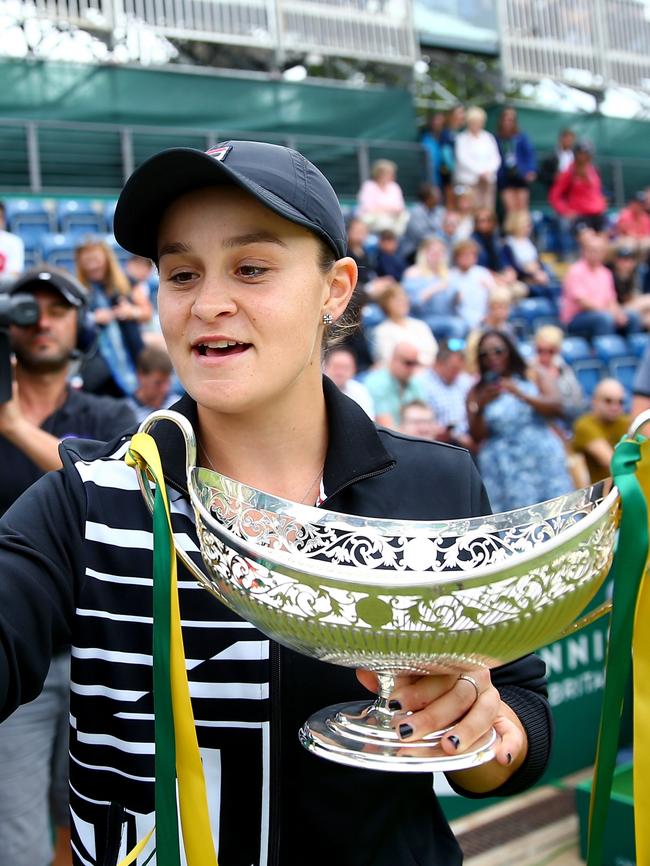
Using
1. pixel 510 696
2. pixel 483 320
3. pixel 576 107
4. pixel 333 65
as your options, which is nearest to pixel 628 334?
pixel 483 320

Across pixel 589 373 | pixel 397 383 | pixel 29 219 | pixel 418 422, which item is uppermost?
pixel 29 219

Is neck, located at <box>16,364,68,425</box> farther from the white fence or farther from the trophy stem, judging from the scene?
the white fence

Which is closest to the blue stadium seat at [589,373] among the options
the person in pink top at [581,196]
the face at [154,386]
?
the person in pink top at [581,196]

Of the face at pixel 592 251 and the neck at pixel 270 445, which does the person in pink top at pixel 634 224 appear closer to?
the face at pixel 592 251

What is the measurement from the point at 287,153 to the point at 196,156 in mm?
140

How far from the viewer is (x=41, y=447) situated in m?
2.12

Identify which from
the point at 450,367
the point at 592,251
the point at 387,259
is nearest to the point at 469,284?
the point at 387,259

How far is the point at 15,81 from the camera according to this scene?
7.71 meters

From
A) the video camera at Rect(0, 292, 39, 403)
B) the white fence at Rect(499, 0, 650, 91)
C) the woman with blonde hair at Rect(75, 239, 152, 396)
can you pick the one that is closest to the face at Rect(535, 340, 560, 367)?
the woman with blonde hair at Rect(75, 239, 152, 396)

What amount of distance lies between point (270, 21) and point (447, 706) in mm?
10205

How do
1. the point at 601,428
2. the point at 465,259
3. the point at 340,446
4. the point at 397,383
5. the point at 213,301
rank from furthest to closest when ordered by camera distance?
the point at 465,259 → the point at 397,383 → the point at 601,428 → the point at 340,446 → the point at 213,301

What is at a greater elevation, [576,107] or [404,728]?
[576,107]

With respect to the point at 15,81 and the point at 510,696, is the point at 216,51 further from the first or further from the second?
the point at 510,696

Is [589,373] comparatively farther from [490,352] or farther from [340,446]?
[340,446]
